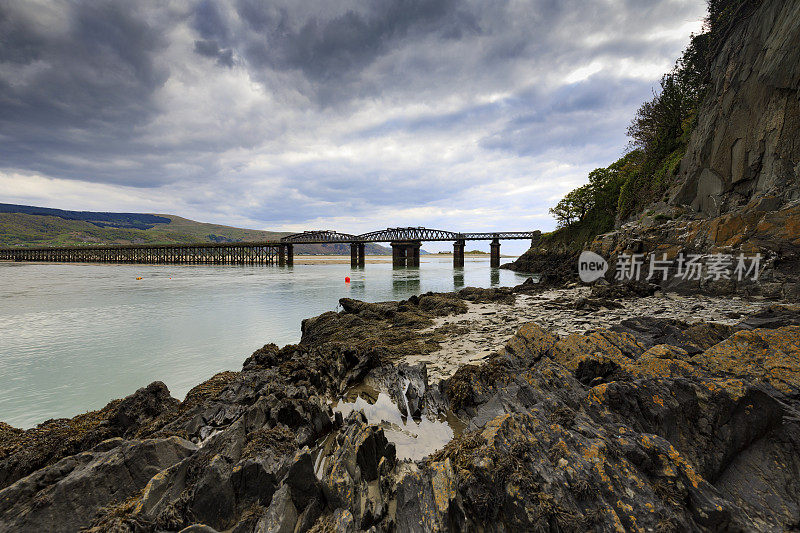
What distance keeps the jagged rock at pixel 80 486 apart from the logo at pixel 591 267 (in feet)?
107

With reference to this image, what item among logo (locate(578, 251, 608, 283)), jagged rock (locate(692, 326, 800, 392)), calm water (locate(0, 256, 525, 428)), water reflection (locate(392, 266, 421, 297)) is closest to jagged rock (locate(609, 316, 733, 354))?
jagged rock (locate(692, 326, 800, 392))

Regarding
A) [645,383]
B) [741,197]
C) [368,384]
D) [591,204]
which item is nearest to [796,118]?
[741,197]

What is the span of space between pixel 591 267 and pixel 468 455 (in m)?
32.4

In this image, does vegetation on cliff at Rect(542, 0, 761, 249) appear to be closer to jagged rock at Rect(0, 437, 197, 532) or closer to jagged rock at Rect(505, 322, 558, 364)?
jagged rock at Rect(505, 322, 558, 364)

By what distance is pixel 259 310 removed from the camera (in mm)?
27297

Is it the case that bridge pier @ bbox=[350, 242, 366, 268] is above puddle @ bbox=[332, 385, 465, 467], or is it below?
above

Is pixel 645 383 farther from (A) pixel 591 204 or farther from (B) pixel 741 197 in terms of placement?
(A) pixel 591 204

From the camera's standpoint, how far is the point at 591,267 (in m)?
29.9

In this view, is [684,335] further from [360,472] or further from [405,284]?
[405,284]

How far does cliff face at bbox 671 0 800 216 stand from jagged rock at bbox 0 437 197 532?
29571 millimetres

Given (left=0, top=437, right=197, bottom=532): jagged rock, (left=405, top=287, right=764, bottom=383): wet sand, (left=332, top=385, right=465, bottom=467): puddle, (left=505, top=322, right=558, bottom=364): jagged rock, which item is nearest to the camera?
(left=0, top=437, right=197, bottom=532): jagged rock

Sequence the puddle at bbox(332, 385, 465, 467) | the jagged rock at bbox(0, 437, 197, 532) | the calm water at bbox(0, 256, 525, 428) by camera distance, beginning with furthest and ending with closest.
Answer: the calm water at bbox(0, 256, 525, 428), the puddle at bbox(332, 385, 465, 467), the jagged rock at bbox(0, 437, 197, 532)

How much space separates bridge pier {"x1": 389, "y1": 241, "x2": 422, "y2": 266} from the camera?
109812 mm

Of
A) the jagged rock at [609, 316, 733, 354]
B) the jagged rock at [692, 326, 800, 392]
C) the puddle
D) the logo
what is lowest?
the puddle
